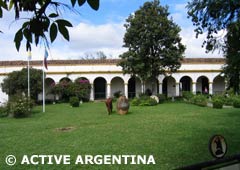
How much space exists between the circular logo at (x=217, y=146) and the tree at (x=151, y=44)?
2681cm

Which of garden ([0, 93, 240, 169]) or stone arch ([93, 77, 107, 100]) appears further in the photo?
stone arch ([93, 77, 107, 100])

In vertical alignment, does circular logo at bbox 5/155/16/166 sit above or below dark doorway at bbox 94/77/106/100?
below

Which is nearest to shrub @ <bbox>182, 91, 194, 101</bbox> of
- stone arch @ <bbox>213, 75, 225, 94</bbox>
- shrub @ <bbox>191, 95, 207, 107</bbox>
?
shrub @ <bbox>191, 95, 207, 107</bbox>

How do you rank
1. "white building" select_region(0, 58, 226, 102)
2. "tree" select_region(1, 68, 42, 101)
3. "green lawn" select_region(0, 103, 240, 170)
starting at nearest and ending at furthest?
1. "green lawn" select_region(0, 103, 240, 170)
2. "tree" select_region(1, 68, 42, 101)
3. "white building" select_region(0, 58, 226, 102)

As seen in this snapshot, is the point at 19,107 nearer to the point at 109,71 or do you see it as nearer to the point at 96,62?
the point at 109,71

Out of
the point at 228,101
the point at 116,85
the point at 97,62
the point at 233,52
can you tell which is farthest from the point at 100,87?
the point at 233,52

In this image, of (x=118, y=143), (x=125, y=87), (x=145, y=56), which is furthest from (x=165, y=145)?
(x=125, y=87)

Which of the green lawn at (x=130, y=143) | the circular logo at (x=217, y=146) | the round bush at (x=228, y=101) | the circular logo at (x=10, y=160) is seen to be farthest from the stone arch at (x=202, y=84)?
the circular logo at (x=217, y=146)

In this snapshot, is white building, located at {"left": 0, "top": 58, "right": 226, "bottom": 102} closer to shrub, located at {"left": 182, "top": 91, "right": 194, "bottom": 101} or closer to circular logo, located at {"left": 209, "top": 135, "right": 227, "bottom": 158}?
shrub, located at {"left": 182, "top": 91, "right": 194, "bottom": 101}

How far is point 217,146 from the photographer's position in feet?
7.89

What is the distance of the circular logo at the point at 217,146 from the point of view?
2371mm

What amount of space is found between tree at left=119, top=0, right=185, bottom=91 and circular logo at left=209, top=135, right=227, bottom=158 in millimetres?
26806

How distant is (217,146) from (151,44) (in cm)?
2775

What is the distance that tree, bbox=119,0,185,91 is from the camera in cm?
2959
